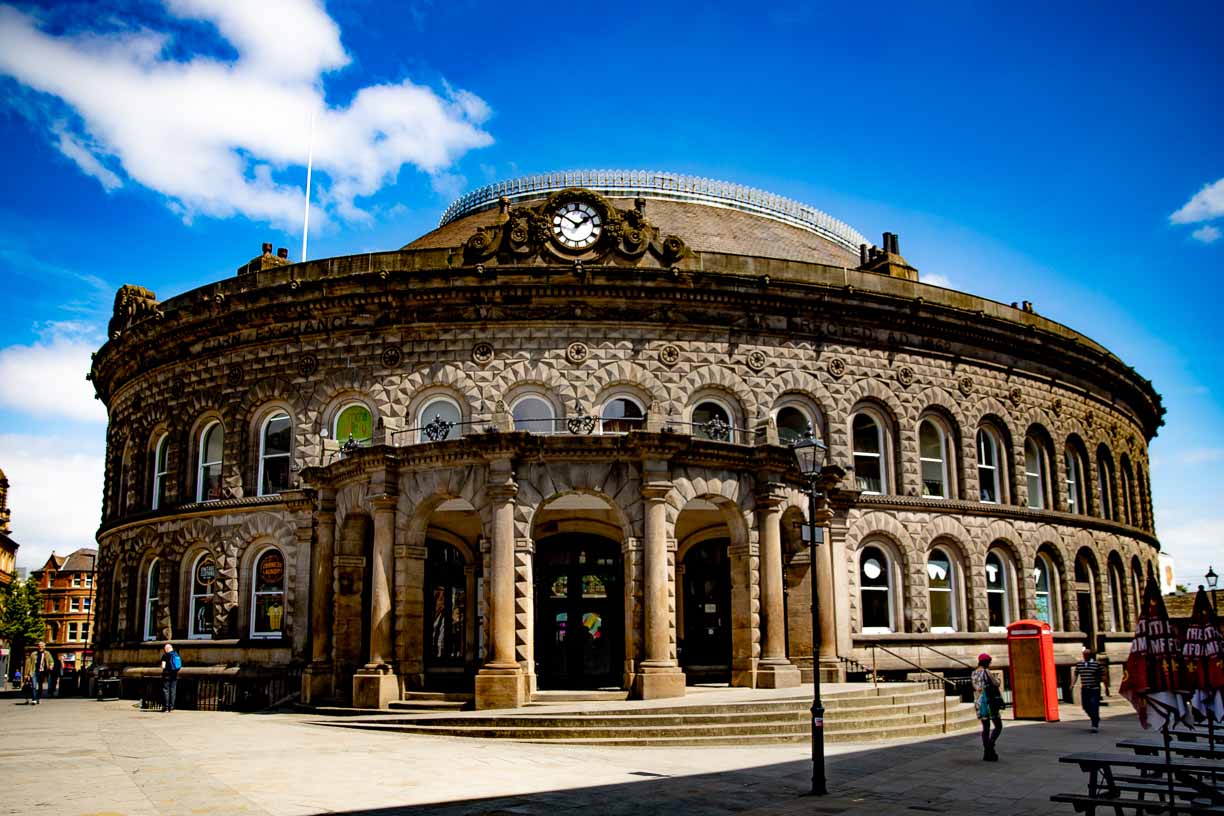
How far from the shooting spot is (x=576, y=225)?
29.7m

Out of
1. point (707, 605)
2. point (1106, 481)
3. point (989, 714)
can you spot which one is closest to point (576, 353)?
point (707, 605)

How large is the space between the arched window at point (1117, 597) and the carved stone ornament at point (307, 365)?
93.9 feet

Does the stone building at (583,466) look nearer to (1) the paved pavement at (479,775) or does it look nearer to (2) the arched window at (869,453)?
(2) the arched window at (869,453)

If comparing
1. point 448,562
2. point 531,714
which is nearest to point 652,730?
point 531,714

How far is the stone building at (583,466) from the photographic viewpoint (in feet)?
76.9

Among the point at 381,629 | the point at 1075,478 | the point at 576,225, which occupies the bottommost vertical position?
the point at 381,629

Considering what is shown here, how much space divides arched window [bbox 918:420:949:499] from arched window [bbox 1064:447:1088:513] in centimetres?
669

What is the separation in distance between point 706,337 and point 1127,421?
2128 cm

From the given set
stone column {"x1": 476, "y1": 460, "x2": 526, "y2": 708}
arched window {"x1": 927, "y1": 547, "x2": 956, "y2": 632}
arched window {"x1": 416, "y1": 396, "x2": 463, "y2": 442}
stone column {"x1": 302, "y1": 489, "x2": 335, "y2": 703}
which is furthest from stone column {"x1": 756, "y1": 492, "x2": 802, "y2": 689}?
stone column {"x1": 302, "y1": 489, "x2": 335, "y2": 703}

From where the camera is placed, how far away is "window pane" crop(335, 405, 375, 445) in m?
30.1

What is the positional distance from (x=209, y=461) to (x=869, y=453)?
2070cm

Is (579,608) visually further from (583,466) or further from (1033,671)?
(1033,671)

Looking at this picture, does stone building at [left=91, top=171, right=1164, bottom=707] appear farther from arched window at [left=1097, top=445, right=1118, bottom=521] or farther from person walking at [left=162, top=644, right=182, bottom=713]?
person walking at [left=162, top=644, right=182, bottom=713]

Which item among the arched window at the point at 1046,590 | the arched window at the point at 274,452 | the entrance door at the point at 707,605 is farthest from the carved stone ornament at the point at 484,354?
the arched window at the point at 1046,590
